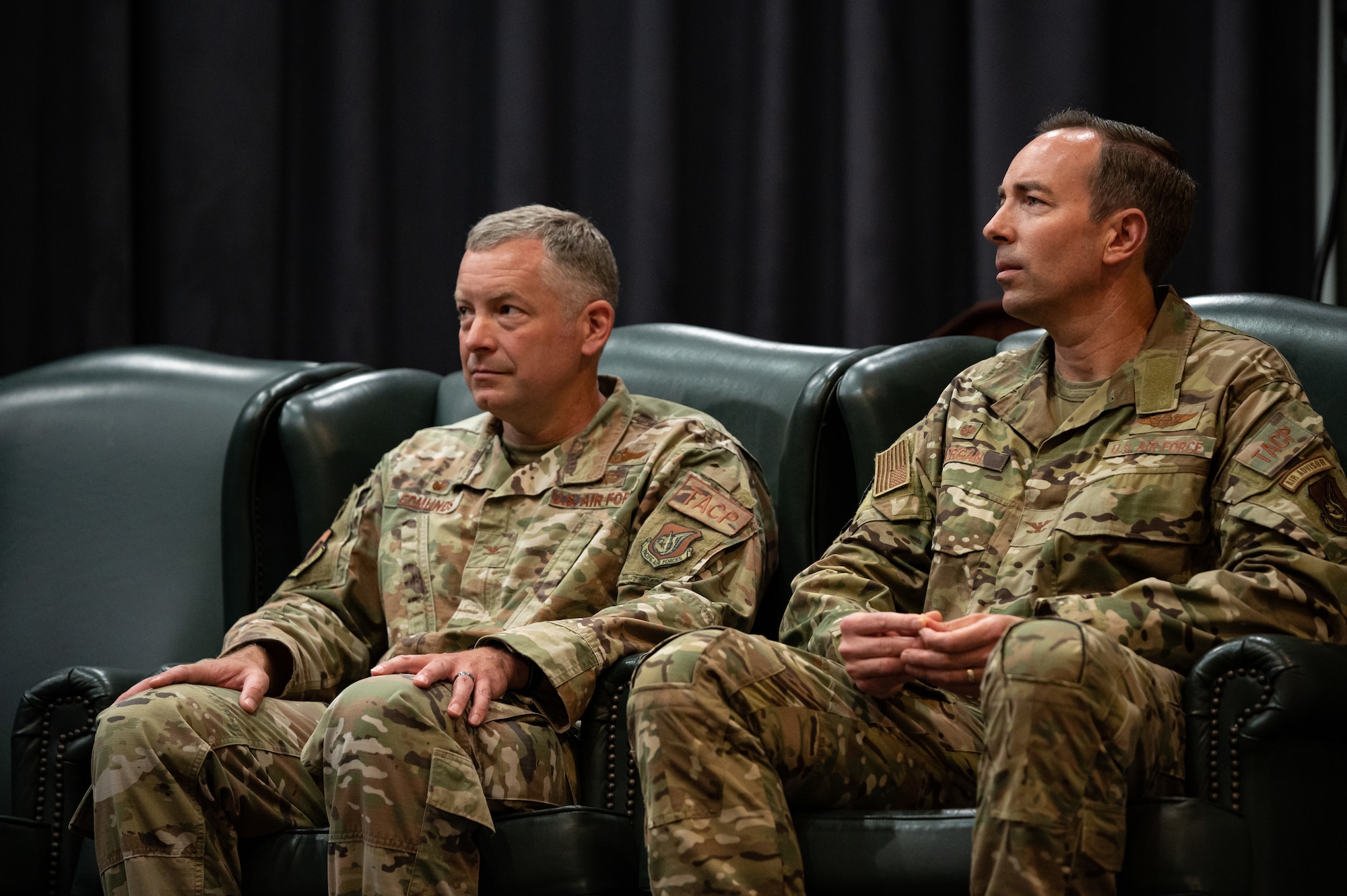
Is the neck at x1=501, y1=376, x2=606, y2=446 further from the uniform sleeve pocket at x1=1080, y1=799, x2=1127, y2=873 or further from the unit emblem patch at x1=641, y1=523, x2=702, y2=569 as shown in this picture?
the uniform sleeve pocket at x1=1080, y1=799, x2=1127, y2=873

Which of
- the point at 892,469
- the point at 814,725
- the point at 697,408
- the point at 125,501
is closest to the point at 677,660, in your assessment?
→ the point at 814,725

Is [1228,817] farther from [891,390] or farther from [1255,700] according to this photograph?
[891,390]

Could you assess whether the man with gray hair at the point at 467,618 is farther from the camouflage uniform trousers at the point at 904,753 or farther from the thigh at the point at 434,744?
the camouflage uniform trousers at the point at 904,753

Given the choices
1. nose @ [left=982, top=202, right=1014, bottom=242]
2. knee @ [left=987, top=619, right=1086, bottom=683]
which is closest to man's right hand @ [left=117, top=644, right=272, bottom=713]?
knee @ [left=987, top=619, right=1086, bottom=683]

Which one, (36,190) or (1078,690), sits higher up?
(36,190)

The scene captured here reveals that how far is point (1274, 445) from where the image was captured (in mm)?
1807

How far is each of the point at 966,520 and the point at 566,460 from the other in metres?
0.63

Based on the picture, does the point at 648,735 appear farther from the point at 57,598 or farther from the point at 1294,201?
the point at 1294,201

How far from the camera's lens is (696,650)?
5.74ft

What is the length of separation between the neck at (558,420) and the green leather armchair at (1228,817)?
85 centimetres

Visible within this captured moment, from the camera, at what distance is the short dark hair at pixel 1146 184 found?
2.05 metres

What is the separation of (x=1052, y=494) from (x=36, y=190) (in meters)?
2.41

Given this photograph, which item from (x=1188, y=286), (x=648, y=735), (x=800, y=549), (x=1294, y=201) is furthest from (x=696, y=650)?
(x=1294, y=201)

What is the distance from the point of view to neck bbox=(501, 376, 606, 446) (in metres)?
2.38
